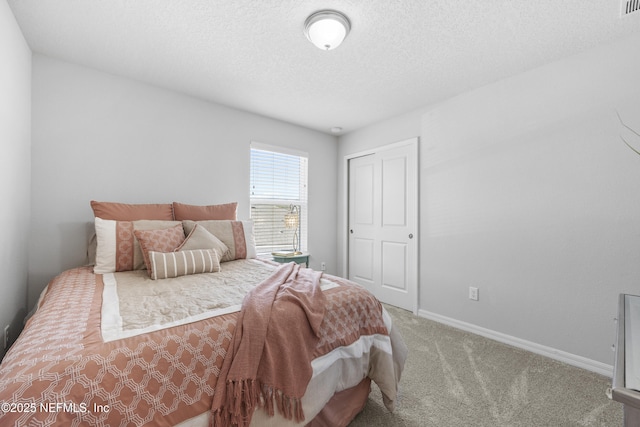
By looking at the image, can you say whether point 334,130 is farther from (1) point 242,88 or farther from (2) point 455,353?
(2) point 455,353

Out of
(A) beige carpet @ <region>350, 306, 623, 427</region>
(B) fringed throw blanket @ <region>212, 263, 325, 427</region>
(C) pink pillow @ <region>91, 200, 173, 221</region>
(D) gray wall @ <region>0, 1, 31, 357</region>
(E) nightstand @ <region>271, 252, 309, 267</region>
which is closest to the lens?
(B) fringed throw blanket @ <region>212, 263, 325, 427</region>

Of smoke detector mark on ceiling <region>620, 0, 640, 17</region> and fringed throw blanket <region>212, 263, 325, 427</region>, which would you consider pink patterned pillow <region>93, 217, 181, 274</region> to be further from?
smoke detector mark on ceiling <region>620, 0, 640, 17</region>

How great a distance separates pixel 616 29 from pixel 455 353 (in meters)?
2.66

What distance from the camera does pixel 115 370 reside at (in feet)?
2.83

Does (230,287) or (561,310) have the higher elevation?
(230,287)

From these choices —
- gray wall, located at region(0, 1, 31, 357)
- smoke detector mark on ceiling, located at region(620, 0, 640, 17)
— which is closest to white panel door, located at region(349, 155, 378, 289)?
smoke detector mark on ceiling, located at region(620, 0, 640, 17)

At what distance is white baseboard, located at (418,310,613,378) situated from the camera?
2041 mm

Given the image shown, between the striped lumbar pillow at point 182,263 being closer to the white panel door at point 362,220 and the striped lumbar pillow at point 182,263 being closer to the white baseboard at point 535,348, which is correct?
the white panel door at point 362,220

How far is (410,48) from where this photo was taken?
6.89 ft

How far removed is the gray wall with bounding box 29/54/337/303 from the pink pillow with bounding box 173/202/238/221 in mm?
407

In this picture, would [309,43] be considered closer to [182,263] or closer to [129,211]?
[182,263]

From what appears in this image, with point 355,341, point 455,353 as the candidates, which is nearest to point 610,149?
point 455,353

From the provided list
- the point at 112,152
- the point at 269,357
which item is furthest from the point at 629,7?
the point at 112,152

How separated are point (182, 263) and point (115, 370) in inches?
43.1
